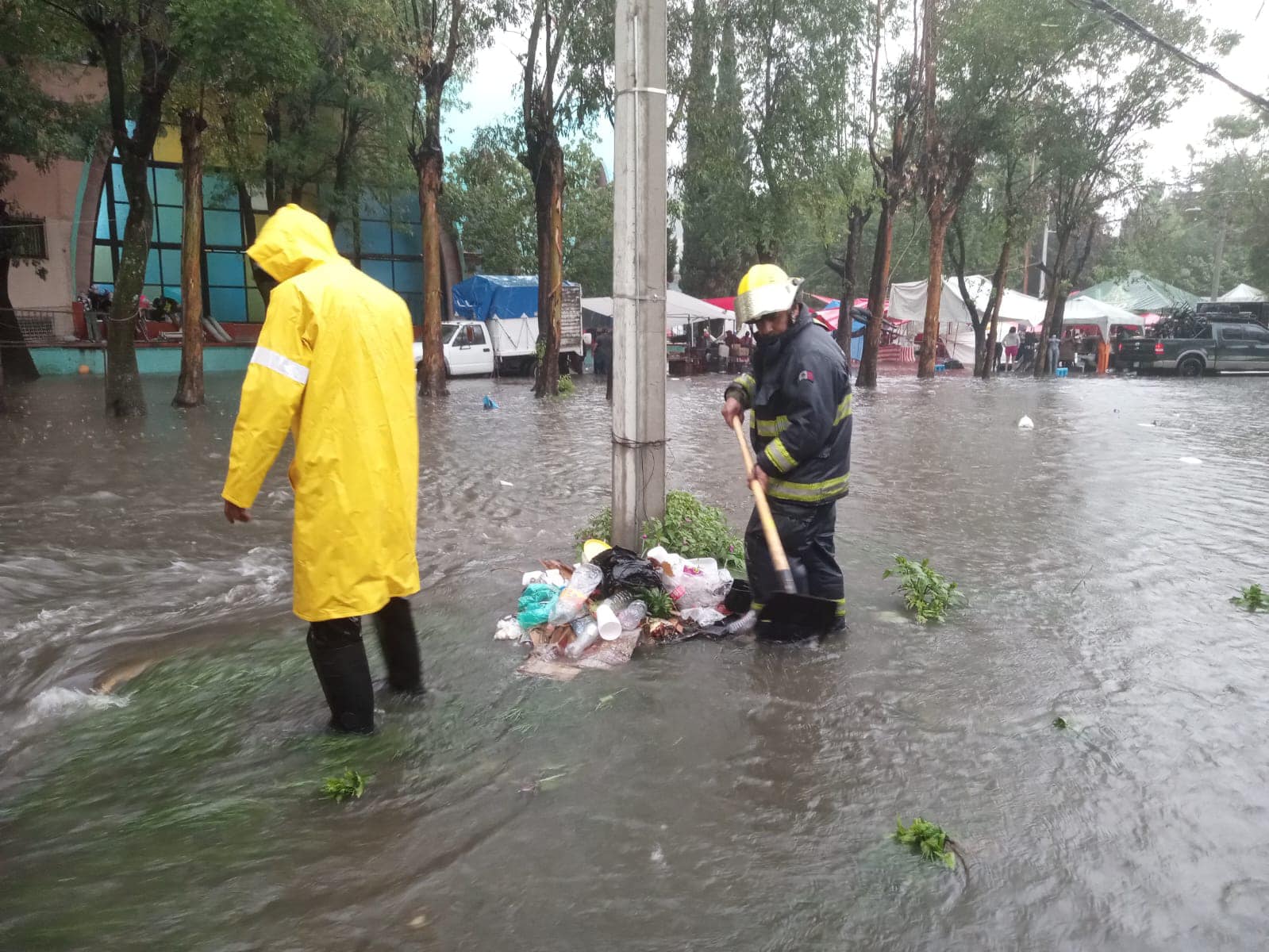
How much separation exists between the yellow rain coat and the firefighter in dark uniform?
1690 mm

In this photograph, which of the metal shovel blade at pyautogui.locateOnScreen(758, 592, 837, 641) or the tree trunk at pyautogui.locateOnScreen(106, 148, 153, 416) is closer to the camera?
the metal shovel blade at pyautogui.locateOnScreen(758, 592, 837, 641)

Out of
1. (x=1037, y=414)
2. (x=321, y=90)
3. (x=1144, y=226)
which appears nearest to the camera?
(x=1037, y=414)

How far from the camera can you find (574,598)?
14.2 ft

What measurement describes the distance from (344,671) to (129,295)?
11.0 m

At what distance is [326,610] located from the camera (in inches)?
125

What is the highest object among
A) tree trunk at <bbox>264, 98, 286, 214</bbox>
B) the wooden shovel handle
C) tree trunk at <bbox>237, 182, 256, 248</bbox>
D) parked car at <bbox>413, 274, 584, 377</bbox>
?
tree trunk at <bbox>264, 98, 286, 214</bbox>

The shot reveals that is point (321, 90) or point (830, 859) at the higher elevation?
point (321, 90)

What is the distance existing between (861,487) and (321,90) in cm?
1786

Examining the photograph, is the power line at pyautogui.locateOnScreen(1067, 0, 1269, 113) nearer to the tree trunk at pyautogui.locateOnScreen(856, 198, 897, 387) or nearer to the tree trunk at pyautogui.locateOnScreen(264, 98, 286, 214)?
the tree trunk at pyautogui.locateOnScreen(856, 198, 897, 387)

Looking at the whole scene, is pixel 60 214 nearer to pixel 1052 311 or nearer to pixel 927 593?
pixel 927 593

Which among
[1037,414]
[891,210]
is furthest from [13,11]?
[891,210]

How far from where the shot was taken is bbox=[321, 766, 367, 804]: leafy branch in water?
2992 millimetres

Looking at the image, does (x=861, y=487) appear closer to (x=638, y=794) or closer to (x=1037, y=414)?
(x=638, y=794)

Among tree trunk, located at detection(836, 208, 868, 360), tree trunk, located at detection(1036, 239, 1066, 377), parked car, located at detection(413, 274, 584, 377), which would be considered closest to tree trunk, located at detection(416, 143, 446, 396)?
parked car, located at detection(413, 274, 584, 377)
